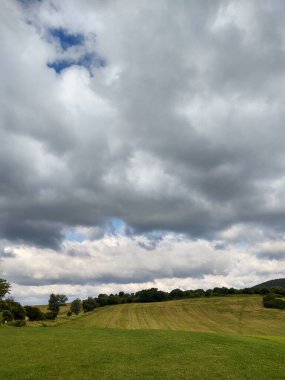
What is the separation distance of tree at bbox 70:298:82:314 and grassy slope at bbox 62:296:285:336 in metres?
17.7

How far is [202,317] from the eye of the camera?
114875mm

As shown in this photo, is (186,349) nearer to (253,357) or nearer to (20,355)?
(253,357)

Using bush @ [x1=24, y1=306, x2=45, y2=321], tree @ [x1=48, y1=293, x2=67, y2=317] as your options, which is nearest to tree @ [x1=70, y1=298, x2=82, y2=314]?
tree @ [x1=48, y1=293, x2=67, y2=317]

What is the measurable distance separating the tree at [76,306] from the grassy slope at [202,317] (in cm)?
1771

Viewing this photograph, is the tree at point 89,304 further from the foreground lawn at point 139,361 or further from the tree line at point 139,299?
the foreground lawn at point 139,361

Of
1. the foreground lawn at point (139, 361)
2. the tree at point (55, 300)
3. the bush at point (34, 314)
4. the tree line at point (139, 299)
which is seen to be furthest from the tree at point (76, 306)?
the foreground lawn at point (139, 361)

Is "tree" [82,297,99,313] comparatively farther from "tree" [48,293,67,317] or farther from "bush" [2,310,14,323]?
"bush" [2,310,14,323]

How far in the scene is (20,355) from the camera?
33.4 metres

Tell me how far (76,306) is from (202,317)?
169 feet

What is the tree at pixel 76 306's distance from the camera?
5633 inches

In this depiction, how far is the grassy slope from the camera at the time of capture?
94562 mm

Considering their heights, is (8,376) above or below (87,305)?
below

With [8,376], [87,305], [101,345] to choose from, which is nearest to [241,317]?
[87,305]

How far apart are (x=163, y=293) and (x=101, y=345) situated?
133419 millimetres
